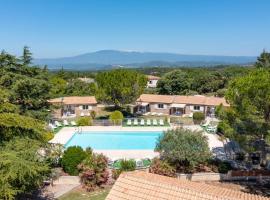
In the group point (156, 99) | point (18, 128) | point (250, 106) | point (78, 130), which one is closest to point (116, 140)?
point (78, 130)

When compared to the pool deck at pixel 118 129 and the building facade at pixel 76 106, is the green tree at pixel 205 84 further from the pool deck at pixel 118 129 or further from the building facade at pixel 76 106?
the pool deck at pixel 118 129

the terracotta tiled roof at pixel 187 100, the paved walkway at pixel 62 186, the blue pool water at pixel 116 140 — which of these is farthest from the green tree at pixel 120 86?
the paved walkway at pixel 62 186

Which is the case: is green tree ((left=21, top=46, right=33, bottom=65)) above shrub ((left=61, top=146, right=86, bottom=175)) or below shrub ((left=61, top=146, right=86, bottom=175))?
above

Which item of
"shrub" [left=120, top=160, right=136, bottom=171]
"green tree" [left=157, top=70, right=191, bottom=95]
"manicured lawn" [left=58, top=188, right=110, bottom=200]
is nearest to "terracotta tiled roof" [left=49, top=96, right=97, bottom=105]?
"green tree" [left=157, top=70, right=191, bottom=95]

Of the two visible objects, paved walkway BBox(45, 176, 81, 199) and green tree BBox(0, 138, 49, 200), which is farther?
paved walkway BBox(45, 176, 81, 199)

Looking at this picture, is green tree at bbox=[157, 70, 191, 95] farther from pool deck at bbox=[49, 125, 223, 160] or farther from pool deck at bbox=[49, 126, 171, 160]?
pool deck at bbox=[49, 126, 171, 160]

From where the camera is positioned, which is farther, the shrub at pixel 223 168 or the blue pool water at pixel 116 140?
the blue pool water at pixel 116 140
